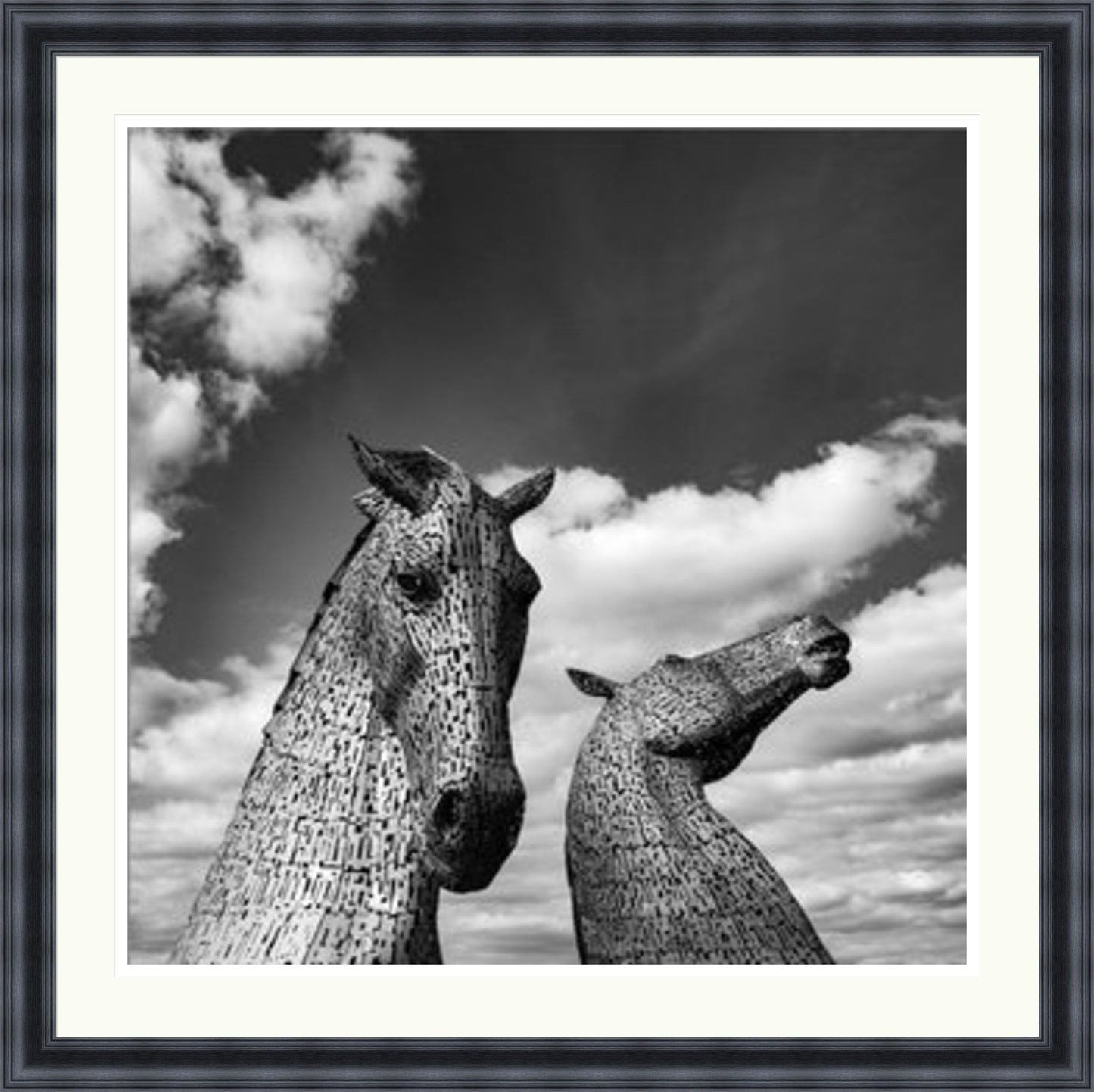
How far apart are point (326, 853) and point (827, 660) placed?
2924 mm

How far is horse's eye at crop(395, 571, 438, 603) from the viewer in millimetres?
3090

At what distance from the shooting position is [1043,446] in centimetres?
374

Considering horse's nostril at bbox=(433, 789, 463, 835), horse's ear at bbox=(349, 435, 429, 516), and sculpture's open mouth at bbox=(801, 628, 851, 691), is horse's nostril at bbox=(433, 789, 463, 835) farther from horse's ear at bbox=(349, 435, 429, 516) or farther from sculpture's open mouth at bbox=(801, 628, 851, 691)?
sculpture's open mouth at bbox=(801, 628, 851, 691)

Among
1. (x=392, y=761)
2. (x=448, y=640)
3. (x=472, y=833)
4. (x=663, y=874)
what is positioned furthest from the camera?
(x=663, y=874)

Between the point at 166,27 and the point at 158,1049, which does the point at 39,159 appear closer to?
the point at 166,27

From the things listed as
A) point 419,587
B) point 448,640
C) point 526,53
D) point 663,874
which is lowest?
point 663,874

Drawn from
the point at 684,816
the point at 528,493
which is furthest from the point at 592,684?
the point at 528,493

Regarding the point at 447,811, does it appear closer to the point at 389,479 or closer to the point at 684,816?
the point at 389,479

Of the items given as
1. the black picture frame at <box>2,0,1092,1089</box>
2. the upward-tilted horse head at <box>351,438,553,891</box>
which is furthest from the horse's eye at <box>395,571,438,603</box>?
the black picture frame at <box>2,0,1092,1089</box>

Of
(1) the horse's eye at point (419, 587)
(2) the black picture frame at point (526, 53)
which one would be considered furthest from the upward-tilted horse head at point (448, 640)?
(2) the black picture frame at point (526, 53)

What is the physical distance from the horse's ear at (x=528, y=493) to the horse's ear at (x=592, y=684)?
224 cm

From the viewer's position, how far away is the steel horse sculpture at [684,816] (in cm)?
487

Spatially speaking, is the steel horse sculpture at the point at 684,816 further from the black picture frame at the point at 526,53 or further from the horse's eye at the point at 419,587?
the horse's eye at the point at 419,587

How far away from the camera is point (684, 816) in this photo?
5176 millimetres
